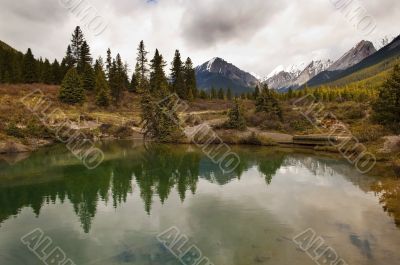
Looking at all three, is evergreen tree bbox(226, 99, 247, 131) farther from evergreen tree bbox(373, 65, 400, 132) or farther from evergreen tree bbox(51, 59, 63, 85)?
evergreen tree bbox(51, 59, 63, 85)

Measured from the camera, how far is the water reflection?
24.1 m

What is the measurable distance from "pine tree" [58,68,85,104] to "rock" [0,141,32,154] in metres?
29.4

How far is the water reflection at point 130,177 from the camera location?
24089mm

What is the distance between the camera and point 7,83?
8606cm

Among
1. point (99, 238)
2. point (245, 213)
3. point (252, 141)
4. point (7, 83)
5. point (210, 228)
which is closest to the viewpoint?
point (99, 238)

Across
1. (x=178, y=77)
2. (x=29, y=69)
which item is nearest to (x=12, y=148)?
(x=29, y=69)

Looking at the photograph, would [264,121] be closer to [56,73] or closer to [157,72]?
[157,72]

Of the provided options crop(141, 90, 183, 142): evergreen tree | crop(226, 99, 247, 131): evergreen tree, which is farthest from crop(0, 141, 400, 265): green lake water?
crop(141, 90, 183, 142): evergreen tree

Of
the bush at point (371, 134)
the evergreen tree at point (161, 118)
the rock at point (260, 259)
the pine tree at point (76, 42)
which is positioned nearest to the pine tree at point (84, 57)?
the pine tree at point (76, 42)

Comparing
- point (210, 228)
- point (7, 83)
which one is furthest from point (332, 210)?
point (7, 83)

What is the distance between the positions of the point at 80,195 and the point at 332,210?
18150 mm

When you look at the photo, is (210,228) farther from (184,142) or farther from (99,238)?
(184,142)

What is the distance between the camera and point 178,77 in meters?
99.0

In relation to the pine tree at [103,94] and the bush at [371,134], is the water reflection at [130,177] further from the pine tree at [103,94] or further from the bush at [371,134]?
the pine tree at [103,94]
